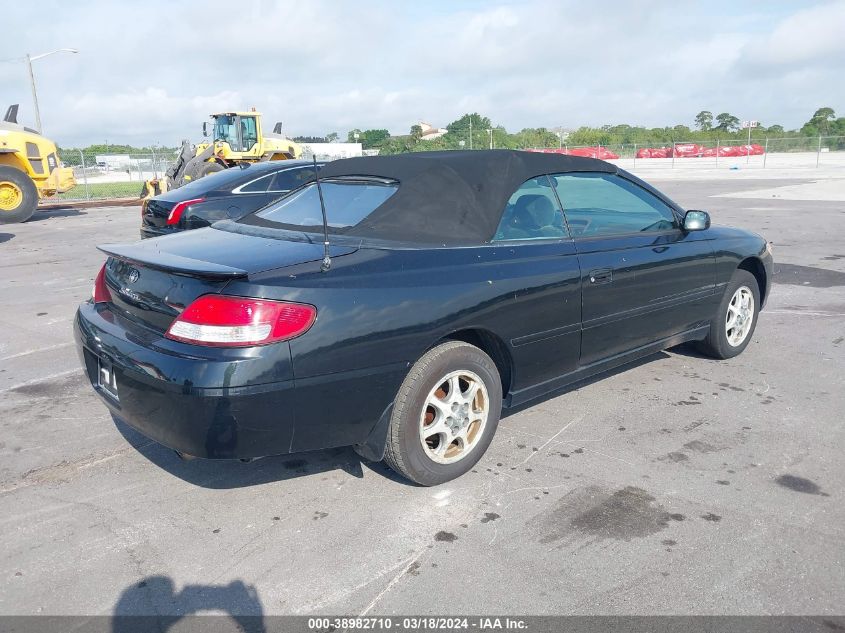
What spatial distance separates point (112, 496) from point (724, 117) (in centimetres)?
9367

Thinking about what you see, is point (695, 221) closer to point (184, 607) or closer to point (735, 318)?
point (735, 318)

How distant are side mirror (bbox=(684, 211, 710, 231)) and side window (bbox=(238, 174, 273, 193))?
6.04m

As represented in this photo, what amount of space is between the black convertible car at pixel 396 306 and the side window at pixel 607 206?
0.01 m

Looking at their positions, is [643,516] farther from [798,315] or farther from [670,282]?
[798,315]

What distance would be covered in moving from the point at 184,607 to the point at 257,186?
733 cm

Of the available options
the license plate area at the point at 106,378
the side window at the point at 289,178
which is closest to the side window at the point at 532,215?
the license plate area at the point at 106,378

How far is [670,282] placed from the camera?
4520 mm

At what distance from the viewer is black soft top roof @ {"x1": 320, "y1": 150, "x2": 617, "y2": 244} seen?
359cm

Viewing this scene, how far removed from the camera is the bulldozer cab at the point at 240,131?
24.5 m

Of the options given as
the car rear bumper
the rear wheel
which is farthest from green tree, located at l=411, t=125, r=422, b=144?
the car rear bumper

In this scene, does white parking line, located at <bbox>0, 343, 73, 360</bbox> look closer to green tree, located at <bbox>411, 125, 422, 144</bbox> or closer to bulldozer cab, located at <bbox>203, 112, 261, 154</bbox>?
bulldozer cab, located at <bbox>203, 112, 261, 154</bbox>

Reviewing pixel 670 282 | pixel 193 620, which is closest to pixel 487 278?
pixel 670 282

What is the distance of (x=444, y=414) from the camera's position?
3.39m

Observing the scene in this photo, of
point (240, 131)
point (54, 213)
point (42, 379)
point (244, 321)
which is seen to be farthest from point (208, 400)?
point (240, 131)
